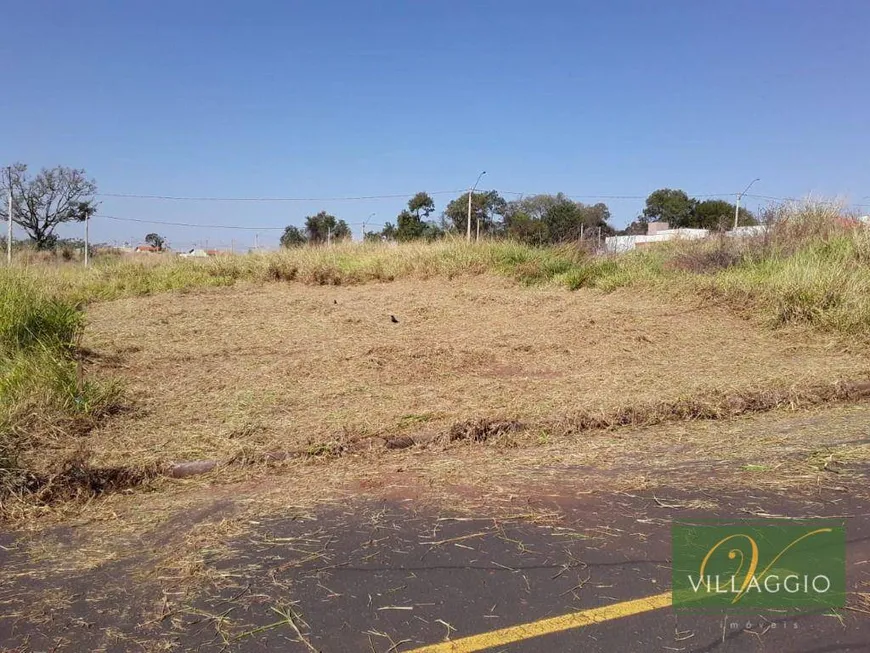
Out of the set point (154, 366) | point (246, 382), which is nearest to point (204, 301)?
point (154, 366)

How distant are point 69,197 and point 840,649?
112 feet

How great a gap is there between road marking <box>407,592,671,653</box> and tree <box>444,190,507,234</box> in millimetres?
15193

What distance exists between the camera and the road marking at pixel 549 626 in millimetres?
2660

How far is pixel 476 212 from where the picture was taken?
64.4 ft

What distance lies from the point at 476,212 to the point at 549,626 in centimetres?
1746

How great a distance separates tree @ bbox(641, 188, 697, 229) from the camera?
46.3 metres

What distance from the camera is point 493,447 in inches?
209

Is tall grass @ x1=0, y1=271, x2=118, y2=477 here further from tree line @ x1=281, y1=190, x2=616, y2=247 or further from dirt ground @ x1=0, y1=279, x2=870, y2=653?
tree line @ x1=281, y1=190, x2=616, y2=247

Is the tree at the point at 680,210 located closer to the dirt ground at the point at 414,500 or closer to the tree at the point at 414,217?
the tree at the point at 414,217

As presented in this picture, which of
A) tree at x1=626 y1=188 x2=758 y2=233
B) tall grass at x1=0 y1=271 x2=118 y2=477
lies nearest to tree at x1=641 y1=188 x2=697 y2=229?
tree at x1=626 y1=188 x2=758 y2=233

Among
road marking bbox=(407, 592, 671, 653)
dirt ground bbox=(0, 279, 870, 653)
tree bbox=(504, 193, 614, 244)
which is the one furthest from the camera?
tree bbox=(504, 193, 614, 244)

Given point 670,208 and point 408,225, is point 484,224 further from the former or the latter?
point 670,208

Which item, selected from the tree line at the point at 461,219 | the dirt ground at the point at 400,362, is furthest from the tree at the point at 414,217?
the dirt ground at the point at 400,362

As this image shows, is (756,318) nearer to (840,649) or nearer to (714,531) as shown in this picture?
(714,531)
